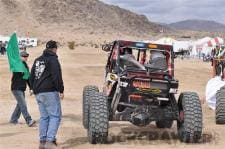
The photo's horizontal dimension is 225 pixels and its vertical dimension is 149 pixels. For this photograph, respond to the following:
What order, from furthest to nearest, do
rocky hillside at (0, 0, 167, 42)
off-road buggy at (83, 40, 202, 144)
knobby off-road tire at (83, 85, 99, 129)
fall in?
rocky hillside at (0, 0, 167, 42) < knobby off-road tire at (83, 85, 99, 129) < off-road buggy at (83, 40, 202, 144)

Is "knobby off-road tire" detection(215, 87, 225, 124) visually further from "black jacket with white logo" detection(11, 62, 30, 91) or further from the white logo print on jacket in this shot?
the white logo print on jacket

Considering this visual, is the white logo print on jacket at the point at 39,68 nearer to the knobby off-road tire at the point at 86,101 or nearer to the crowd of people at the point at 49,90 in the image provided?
the crowd of people at the point at 49,90

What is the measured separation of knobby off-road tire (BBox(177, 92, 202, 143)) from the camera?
9.66 metres

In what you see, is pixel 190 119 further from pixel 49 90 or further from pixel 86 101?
pixel 49 90

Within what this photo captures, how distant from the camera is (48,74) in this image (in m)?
9.09

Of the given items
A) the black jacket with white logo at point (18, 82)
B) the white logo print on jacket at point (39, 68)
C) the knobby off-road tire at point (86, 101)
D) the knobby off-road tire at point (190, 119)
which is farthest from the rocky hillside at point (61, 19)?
the white logo print on jacket at point (39, 68)

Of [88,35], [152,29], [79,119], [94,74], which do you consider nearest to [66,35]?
[88,35]

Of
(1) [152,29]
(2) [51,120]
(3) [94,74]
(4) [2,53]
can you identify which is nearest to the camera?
(2) [51,120]

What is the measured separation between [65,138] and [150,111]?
163 centimetres

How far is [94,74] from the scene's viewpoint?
30266 millimetres

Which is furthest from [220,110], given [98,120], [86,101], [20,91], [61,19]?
[61,19]

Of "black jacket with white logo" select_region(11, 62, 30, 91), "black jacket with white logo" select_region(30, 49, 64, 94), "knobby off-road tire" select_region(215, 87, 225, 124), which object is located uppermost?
"black jacket with white logo" select_region(30, 49, 64, 94)

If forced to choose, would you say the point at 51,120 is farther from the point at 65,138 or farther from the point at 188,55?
the point at 188,55

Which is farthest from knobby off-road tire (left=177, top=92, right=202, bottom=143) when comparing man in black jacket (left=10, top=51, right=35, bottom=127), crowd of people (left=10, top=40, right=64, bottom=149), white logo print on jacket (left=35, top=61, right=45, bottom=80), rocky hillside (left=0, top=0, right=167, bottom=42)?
rocky hillside (left=0, top=0, right=167, bottom=42)
